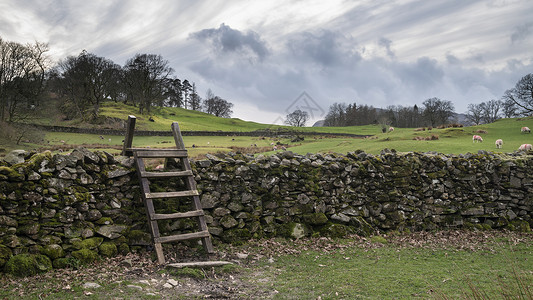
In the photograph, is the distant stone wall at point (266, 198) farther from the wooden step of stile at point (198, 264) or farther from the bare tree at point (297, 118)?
the bare tree at point (297, 118)

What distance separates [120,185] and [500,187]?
11640 millimetres

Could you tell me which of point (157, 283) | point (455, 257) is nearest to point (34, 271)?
point (157, 283)

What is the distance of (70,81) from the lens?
2030 inches

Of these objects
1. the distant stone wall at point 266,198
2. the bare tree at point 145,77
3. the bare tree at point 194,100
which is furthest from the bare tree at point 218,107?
the distant stone wall at point 266,198

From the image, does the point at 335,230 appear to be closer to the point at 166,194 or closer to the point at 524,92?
the point at 166,194

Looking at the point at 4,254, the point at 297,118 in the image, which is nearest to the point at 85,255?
the point at 4,254

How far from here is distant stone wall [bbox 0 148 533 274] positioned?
577cm

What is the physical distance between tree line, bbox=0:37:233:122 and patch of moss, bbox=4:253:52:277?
109ft

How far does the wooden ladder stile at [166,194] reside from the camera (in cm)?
625

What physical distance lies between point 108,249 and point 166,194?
1449 mm

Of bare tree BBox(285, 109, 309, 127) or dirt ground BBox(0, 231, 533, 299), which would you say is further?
bare tree BBox(285, 109, 309, 127)

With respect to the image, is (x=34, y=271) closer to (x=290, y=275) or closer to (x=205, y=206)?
(x=205, y=206)

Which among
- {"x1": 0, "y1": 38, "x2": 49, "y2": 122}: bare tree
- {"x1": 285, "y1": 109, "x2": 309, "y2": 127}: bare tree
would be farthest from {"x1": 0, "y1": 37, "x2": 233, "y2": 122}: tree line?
{"x1": 285, "y1": 109, "x2": 309, "y2": 127}: bare tree

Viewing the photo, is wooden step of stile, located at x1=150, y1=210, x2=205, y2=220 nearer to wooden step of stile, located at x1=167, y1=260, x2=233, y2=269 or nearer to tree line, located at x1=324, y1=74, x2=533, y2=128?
wooden step of stile, located at x1=167, y1=260, x2=233, y2=269
